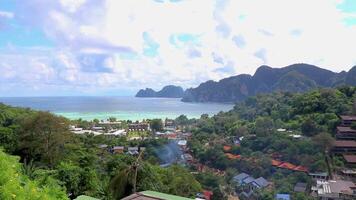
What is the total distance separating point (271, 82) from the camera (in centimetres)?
6975

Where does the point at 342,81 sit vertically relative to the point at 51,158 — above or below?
above

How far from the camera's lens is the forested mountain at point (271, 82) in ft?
185

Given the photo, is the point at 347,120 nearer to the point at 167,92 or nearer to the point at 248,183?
the point at 248,183

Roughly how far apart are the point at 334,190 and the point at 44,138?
1032 cm

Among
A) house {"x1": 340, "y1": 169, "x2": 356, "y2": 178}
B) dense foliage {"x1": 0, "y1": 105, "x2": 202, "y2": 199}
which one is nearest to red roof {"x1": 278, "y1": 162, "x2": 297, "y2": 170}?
house {"x1": 340, "y1": 169, "x2": 356, "y2": 178}

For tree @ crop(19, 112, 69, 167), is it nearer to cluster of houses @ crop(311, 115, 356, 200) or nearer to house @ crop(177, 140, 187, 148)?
cluster of houses @ crop(311, 115, 356, 200)

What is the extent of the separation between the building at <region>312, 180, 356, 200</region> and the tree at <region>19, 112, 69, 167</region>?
921cm

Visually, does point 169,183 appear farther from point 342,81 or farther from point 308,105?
point 342,81

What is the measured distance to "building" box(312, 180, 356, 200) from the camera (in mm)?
14102

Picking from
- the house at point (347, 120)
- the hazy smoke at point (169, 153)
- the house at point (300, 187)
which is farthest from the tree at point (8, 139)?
the house at point (347, 120)

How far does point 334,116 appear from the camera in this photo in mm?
22969

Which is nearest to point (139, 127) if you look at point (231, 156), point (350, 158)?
point (231, 156)

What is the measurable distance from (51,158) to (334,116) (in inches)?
651

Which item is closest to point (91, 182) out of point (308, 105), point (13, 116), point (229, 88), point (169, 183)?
point (169, 183)
